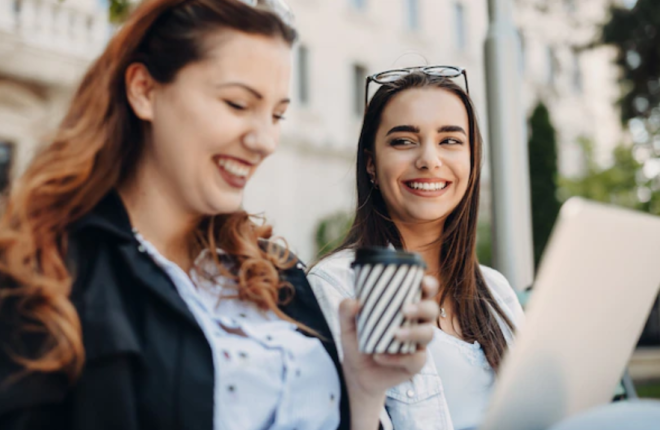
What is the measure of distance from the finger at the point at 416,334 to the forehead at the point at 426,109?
1.05 metres

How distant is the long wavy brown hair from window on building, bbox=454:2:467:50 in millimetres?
18926

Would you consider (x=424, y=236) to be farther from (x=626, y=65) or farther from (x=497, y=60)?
(x=626, y=65)

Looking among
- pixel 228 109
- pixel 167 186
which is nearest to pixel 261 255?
pixel 167 186

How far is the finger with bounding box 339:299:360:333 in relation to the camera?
1455 mm

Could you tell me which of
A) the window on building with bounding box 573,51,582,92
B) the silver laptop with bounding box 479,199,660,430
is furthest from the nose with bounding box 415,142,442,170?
the window on building with bounding box 573,51,582,92

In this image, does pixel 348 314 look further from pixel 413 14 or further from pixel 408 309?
pixel 413 14

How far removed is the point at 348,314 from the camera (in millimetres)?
1494

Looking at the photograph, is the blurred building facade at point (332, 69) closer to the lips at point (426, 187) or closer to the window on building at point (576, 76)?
the window on building at point (576, 76)

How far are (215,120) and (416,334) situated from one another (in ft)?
2.13

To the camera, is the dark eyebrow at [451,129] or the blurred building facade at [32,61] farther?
the blurred building facade at [32,61]

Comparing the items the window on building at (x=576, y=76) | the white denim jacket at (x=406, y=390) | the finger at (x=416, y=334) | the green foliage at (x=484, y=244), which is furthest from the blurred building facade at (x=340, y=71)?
the finger at (x=416, y=334)

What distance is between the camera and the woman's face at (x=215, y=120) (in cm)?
153

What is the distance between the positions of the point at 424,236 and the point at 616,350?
2.87 ft

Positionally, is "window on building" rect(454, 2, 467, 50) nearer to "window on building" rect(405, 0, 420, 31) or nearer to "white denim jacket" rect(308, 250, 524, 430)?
"window on building" rect(405, 0, 420, 31)
